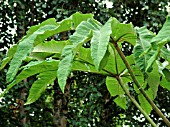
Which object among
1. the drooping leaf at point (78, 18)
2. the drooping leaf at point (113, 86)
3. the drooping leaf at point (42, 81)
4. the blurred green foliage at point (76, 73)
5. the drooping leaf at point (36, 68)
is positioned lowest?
the blurred green foliage at point (76, 73)

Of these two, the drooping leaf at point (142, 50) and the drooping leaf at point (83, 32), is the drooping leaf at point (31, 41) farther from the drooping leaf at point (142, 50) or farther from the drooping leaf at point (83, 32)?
the drooping leaf at point (142, 50)

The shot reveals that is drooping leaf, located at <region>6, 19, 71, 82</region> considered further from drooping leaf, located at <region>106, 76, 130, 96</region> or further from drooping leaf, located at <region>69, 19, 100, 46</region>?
drooping leaf, located at <region>106, 76, 130, 96</region>

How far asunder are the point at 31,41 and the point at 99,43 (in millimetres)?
155

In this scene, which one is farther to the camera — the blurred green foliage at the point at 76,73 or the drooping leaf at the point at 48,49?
the blurred green foliage at the point at 76,73

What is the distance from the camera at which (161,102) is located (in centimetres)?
334

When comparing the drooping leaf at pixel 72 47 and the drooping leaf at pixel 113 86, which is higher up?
the drooping leaf at pixel 72 47

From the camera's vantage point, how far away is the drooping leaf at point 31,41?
0.76m

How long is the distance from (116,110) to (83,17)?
7.98 ft

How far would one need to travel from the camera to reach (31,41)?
812 millimetres

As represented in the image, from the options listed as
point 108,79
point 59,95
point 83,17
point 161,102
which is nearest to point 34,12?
point 59,95

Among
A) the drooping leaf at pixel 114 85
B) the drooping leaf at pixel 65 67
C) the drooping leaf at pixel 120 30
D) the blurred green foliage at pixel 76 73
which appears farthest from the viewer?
the blurred green foliage at pixel 76 73

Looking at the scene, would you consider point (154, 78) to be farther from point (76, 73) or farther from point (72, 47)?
point (76, 73)

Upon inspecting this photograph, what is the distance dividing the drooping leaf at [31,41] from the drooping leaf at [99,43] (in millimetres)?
104

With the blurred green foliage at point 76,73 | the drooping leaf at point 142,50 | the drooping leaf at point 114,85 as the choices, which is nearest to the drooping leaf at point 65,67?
the drooping leaf at point 142,50
